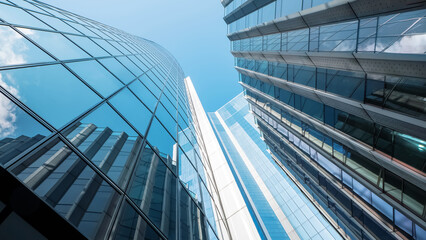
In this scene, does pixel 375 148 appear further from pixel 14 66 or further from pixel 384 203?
pixel 14 66

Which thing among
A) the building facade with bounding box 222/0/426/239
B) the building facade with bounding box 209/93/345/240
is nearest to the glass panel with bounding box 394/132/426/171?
the building facade with bounding box 222/0/426/239

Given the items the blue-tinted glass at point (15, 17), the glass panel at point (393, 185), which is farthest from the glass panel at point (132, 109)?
the glass panel at point (393, 185)

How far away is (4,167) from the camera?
11.6 feet

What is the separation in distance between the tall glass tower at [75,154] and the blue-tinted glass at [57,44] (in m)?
0.06

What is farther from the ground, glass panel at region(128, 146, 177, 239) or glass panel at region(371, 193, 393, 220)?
glass panel at region(128, 146, 177, 239)

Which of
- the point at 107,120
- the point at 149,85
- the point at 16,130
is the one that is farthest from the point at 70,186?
the point at 149,85

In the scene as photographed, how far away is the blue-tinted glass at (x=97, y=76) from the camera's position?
25.7ft

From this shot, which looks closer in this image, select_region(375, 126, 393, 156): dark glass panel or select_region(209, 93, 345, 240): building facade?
select_region(375, 126, 393, 156): dark glass panel

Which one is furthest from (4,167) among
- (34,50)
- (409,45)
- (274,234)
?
(274,234)

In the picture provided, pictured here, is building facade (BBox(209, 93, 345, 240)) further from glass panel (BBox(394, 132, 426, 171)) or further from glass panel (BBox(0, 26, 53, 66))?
glass panel (BBox(0, 26, 53, 66))

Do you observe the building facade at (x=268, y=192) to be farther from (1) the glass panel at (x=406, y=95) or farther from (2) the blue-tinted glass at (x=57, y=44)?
(2) the blue-tinted glass at (x=57, y=44)

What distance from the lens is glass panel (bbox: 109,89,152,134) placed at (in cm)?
856

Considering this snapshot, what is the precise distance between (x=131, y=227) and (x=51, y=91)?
3913 mm

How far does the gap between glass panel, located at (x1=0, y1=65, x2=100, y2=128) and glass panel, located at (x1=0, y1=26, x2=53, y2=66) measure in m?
0.31
